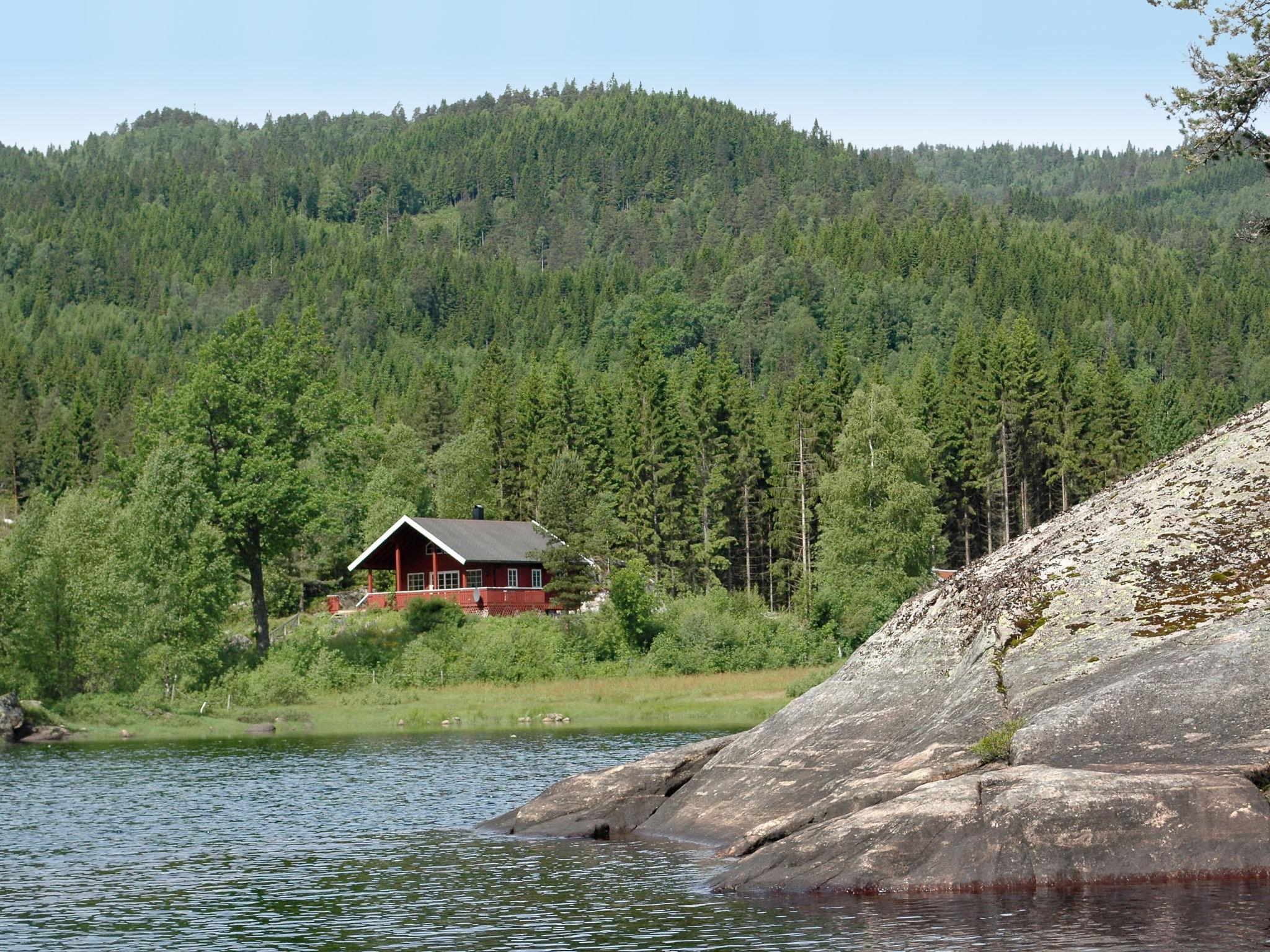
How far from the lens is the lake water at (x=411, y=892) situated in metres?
19.5

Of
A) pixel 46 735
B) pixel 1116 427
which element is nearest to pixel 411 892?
pixel 46 735

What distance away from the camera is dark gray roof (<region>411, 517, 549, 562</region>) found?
84562 mm

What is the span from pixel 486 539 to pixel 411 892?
63.3 meters

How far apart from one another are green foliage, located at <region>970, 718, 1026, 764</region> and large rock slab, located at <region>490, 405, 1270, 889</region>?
203mm

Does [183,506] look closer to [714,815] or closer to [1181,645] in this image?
[714,815]

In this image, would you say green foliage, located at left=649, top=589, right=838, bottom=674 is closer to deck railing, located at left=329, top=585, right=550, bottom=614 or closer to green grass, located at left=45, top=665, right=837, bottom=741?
green grass, located at left=45, top=665, right=837, bottom=741

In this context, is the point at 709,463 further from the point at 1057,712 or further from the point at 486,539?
the point at 1057,712

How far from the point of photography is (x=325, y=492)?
76.2 metres

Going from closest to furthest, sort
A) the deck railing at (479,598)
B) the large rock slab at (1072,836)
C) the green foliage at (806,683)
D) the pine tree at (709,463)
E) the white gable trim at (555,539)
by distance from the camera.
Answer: the large rock slab at (1072,836)
the green foliage at (806,683)
the deck railing at (479,598)
the white gable trim at (555,539)
the pine tree at (709,463)

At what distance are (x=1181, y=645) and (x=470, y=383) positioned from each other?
143 meters

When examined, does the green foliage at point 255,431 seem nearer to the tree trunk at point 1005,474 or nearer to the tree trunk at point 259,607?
the tree trunk at point 259,607

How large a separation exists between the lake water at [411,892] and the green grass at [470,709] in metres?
18.2

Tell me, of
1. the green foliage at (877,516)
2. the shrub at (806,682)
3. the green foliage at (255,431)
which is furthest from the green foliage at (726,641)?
the green foliage at (255,431)

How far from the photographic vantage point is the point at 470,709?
6738cm
